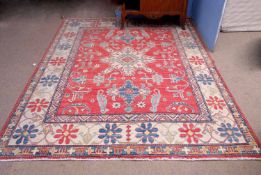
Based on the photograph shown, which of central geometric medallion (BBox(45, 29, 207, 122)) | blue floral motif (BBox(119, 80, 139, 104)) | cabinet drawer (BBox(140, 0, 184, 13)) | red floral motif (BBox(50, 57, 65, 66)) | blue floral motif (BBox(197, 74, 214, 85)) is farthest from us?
cabinet drawer (BBox(140, 0, 184, 13))

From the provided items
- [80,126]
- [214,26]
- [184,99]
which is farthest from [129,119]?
[214,26]

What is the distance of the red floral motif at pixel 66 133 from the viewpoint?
59.5 inches

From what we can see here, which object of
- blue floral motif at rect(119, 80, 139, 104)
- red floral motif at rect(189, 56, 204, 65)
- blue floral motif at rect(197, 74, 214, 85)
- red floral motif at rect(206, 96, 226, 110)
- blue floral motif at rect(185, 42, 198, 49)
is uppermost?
blue floral motif at rect(185, 42, 198, 49)

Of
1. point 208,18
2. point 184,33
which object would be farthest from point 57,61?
point 208,18

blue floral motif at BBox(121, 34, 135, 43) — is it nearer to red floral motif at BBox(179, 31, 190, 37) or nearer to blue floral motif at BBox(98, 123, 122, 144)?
red floral motif at BBox(179, 31, 190, 37)

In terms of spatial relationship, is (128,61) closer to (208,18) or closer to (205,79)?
(205,79)

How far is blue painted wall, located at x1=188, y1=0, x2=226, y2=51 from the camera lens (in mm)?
2178

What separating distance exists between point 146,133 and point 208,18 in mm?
1567

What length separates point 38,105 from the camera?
1778 millimetres

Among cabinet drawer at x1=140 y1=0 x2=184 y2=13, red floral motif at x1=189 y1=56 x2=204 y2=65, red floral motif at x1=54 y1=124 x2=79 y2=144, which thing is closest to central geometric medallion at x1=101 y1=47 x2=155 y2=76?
red floral motif at x1=189 y1=56 x2=204 y2=65

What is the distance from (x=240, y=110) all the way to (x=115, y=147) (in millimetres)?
993

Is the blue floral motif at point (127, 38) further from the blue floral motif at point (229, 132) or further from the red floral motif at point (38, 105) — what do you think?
the blue floral motif at point (229, 132)

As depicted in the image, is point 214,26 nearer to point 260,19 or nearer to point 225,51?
point 225,51

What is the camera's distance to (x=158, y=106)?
68.7 inches
